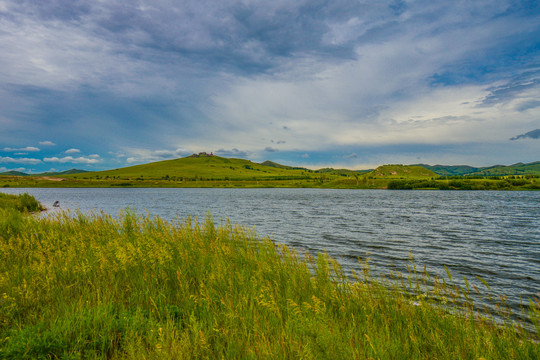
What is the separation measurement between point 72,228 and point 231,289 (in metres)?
12.4

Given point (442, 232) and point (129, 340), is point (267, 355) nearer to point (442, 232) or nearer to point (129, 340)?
point (129, 340)

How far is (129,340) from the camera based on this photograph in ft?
15.4

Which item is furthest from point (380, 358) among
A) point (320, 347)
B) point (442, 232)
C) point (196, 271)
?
point (442, 232)

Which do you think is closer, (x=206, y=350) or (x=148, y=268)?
(x=206, y=350)

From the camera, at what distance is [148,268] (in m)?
7.71

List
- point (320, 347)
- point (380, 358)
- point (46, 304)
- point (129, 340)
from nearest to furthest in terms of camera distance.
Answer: point (380, 358) < point (320, 347) < point (129, 340) < point (46, 304)

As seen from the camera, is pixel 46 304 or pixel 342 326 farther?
pixel 46 304

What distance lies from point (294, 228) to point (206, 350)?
2313 cm

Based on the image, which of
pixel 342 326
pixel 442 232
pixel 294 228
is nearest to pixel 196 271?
pixel 342 326

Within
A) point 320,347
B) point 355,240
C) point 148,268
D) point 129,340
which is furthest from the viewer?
point 355,240

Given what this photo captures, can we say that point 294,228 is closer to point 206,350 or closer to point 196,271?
point 196,271

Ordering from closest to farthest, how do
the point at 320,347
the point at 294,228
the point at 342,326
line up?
the point at 320,347 < the point at 342,326 < the point at 294,228

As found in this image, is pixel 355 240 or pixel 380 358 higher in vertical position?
pixel 380 358

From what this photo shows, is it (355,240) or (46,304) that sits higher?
(46,304)
